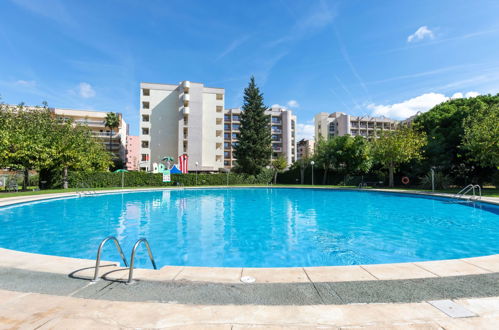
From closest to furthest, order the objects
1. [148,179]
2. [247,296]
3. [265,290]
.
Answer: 1. [247,296]
2. [265,290]
3. [148,179]

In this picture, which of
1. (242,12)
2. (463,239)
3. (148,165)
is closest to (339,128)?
(148,165)

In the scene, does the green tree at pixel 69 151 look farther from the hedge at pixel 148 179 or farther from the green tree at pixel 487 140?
the green tree at pixel 487 140

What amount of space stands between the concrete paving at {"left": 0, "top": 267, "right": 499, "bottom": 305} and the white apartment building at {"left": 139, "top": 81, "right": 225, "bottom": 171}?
135ft

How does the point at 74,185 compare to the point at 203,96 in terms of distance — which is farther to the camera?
the point at 203,96

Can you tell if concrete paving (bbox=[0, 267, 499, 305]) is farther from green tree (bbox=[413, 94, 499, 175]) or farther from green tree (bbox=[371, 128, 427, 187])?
green tree (bbox=[413, 94, 499, 175])

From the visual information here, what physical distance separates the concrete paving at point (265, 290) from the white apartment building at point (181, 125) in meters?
41.1

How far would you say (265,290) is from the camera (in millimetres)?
3279

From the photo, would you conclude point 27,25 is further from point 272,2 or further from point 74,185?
point 74,185

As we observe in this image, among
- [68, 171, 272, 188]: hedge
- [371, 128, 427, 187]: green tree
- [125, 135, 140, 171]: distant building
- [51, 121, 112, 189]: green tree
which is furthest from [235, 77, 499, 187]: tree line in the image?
[125, 135, 140, 171]: distant building

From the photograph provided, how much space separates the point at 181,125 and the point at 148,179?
57.1 ft

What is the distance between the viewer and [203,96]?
156 feet

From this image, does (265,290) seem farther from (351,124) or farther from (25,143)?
(351,124)

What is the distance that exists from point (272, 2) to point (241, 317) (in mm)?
15950

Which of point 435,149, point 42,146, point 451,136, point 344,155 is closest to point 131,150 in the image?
point 42,146
